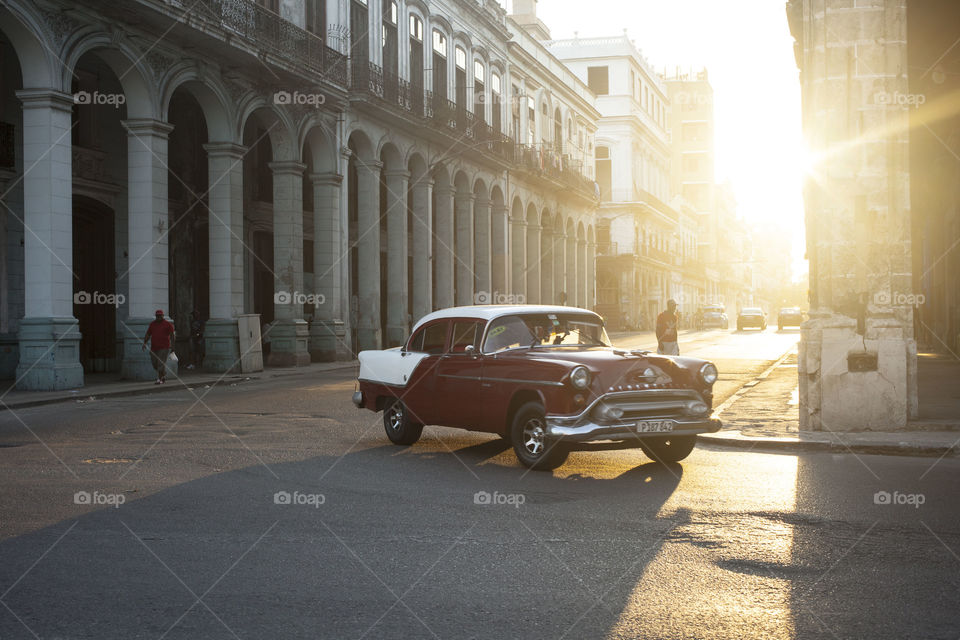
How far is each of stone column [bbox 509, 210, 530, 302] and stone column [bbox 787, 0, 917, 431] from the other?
34246 mm

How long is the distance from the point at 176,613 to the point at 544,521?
8.98 ft

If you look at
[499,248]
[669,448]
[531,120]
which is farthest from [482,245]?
[669,448]

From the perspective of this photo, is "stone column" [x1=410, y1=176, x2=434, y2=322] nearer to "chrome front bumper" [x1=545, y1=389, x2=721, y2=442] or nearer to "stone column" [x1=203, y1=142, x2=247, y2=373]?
"stone column" [x1=203, y1=142, x2=247, y2=373]

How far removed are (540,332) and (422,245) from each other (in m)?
26.0

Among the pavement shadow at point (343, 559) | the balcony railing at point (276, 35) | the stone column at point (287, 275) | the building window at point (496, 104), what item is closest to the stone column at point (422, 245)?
the balcony railing at point (276, 35)

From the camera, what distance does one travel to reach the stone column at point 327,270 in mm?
28875

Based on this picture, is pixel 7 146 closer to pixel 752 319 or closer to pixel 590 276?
pixel 590 276

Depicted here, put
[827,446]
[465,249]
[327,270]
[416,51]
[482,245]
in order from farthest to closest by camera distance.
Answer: [482,245]
[465,249]
[416,51]
[327,270]
[827,446]

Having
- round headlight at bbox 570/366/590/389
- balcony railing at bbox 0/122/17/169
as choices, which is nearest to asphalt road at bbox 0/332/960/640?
round headlight at bbox 570/366/590/389

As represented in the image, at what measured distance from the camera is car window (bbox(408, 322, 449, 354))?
10556 mm

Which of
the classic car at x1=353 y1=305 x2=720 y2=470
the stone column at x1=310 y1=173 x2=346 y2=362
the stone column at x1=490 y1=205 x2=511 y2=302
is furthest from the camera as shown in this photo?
the stone column at x1=490 y1=205 x2=511 y2=302

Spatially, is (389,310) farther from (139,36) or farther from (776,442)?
(776,442)

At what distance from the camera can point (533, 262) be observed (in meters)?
49.1

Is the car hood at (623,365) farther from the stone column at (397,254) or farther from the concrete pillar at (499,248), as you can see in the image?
the concrete pillar at (499,248)
